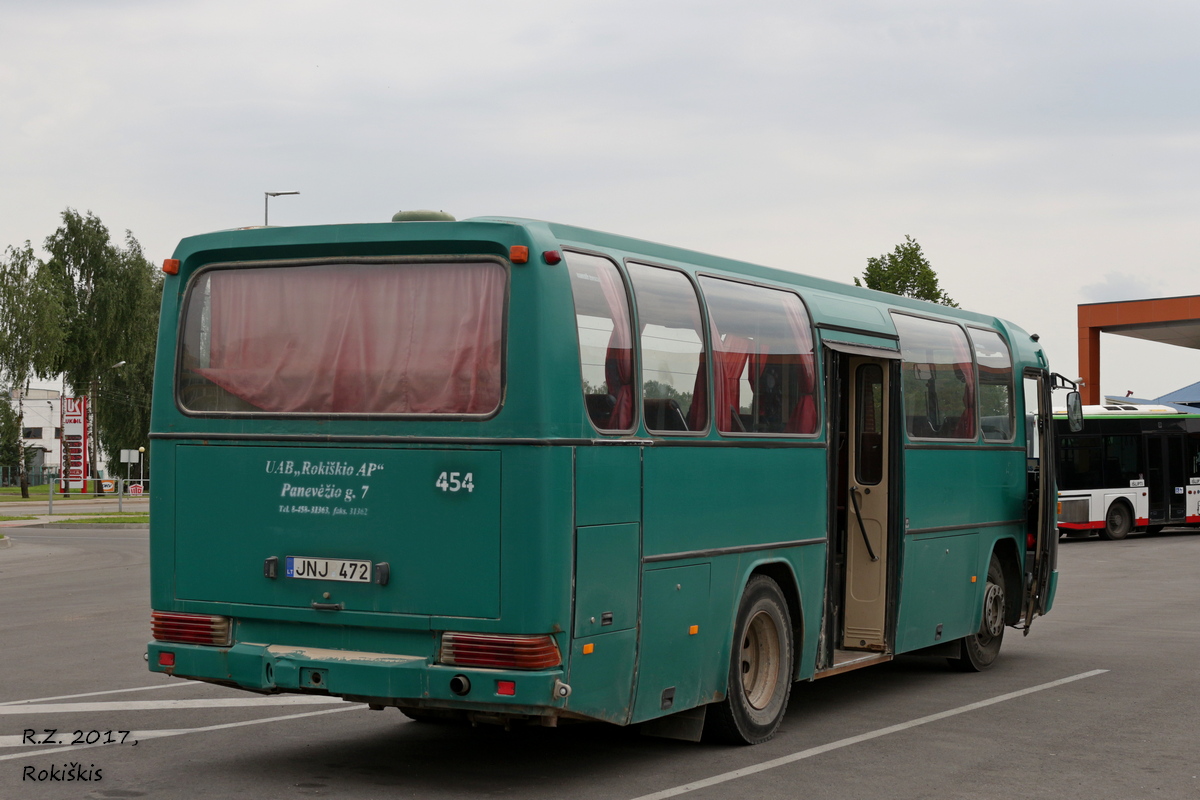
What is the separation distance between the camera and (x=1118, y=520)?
3412 centimetres

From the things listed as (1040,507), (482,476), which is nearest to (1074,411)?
(1040,507)

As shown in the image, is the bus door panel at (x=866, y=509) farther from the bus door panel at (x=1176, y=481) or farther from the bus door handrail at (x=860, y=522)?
the bus door panel at (x=1176, y=481)

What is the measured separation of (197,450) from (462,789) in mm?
2369

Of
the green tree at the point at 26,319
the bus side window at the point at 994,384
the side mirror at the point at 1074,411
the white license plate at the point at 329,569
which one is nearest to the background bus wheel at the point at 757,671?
the white license plate at the point at 329,569

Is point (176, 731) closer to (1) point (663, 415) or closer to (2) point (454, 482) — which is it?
(2) point (454, 482)

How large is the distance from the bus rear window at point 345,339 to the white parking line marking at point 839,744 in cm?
229

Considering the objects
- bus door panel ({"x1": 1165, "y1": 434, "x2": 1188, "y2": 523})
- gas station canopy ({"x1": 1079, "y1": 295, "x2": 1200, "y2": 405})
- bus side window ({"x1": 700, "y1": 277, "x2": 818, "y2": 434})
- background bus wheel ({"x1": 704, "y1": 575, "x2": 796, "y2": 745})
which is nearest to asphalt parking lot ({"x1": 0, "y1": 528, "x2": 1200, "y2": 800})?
background bus wheel ({"x1": 704, "y1": 575, "x2": 796, "y2": 745})

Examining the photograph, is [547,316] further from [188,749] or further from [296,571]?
[188,749]

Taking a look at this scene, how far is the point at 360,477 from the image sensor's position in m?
7.43

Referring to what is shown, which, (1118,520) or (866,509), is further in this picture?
(1118,520)

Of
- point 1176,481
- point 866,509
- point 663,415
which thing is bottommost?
point 1176,481

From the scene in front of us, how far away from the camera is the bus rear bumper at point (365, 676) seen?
6922 millimetres

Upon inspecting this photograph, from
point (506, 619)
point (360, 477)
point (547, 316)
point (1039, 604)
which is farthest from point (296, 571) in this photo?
point (1039, 604)

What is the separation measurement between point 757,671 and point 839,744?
2.23 feet
